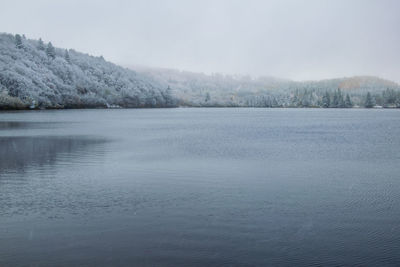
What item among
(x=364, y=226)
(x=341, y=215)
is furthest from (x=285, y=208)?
(x=364, y=226)

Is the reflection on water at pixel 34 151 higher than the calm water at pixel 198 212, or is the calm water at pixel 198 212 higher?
the reflection on water at pixel 34 151

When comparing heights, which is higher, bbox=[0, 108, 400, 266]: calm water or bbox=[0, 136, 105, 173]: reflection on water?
bbox=[0, 136, 105, 173]: reflection on water

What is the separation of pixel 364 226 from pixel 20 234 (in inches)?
493

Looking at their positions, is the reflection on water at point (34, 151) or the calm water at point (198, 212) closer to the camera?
the calm water at point (198, 212)

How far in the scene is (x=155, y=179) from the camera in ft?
78.9

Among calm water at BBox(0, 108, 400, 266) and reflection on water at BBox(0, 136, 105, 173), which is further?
reflection on water at BBox(0, 136, 105, 173)

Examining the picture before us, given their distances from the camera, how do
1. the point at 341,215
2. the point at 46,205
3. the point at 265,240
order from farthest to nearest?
1. the point at 46,205
2. the point at 341,215
3. the point at 265,240

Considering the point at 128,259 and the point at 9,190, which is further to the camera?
the point at 9,190

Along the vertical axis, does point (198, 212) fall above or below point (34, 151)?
below

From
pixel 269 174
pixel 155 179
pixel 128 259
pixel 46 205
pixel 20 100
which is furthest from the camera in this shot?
pixel 20 100

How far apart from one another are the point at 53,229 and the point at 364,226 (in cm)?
1156

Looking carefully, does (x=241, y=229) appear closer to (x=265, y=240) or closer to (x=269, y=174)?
(x=265, y=240)

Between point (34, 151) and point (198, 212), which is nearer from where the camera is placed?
point (198, 212)

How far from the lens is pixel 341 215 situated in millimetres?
16875
